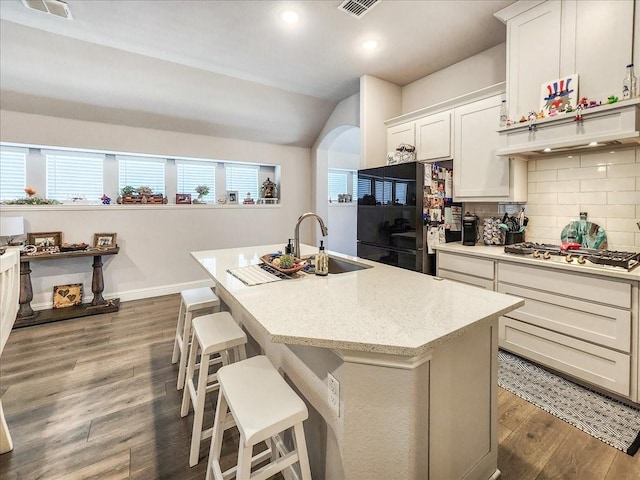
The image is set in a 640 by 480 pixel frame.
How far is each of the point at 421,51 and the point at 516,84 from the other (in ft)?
3.53

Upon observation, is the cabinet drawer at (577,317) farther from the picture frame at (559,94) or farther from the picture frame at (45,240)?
the picture frame at (45,240)

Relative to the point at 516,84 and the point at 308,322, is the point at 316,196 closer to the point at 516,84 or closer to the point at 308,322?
the point at 516,84

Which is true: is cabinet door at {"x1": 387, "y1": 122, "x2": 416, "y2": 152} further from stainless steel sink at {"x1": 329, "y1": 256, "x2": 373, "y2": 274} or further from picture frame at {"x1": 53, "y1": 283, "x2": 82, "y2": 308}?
picture frame at {"x1": 53, "y1": 283, "x2": 82, "y2": 308}

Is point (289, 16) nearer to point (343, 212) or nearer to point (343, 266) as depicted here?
point (343, 266)

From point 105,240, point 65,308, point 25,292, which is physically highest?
point 105,240

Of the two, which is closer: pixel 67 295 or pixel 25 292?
pixel 25 292

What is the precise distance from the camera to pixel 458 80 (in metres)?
3.33

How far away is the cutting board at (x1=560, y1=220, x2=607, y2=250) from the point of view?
2.36 meters

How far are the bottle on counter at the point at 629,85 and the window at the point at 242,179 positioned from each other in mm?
4463

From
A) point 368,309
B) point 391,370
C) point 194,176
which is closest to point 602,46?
point 368,309

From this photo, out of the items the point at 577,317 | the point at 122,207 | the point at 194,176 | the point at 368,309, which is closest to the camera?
the point at 368,309

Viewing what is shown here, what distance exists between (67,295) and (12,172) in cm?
157

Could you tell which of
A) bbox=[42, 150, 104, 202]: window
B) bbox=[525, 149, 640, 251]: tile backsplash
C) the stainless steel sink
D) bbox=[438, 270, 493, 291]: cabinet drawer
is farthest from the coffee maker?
bbox=[42, 150, 104, 202]: window

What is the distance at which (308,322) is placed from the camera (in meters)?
1.08
